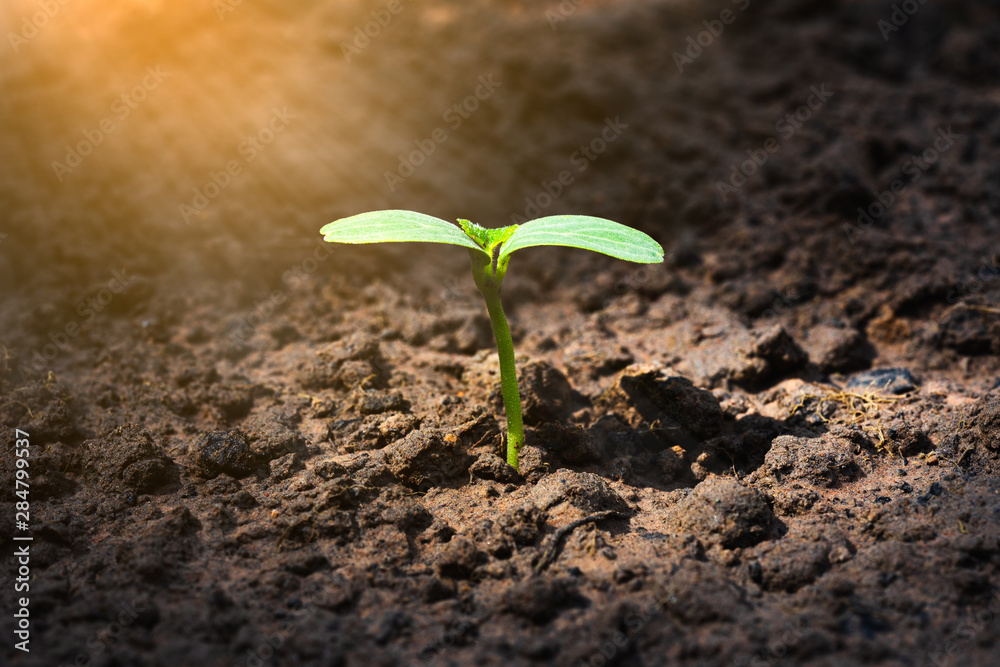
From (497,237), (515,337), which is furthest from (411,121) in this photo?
(497,237)

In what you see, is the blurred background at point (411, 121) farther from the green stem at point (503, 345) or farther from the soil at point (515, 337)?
the green stem at point (503, 345)

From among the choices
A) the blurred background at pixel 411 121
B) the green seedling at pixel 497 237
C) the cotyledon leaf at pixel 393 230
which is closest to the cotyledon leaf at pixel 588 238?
the green seedling at pixel 497 237

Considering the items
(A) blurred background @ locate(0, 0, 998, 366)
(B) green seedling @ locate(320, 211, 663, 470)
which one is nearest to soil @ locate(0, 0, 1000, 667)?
(A) blurred background @ locate(0, 0, 998, 366)

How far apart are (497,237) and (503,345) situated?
294 millimetres

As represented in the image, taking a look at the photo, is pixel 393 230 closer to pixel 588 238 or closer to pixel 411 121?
pixel 588 238

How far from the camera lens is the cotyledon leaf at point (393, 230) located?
4.98 ft

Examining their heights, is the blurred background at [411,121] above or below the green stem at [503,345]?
above

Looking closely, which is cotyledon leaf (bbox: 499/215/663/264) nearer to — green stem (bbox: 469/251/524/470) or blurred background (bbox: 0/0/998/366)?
green stem (bbox: 469/251/524/470)

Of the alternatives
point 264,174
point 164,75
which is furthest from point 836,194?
point 164,75

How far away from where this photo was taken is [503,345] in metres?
1.80

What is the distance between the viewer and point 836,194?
9.97 ft

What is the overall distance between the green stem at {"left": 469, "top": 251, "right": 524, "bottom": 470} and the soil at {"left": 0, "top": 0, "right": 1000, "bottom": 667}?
0.07 metres

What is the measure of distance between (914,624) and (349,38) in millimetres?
3821

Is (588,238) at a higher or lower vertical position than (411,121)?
lower
